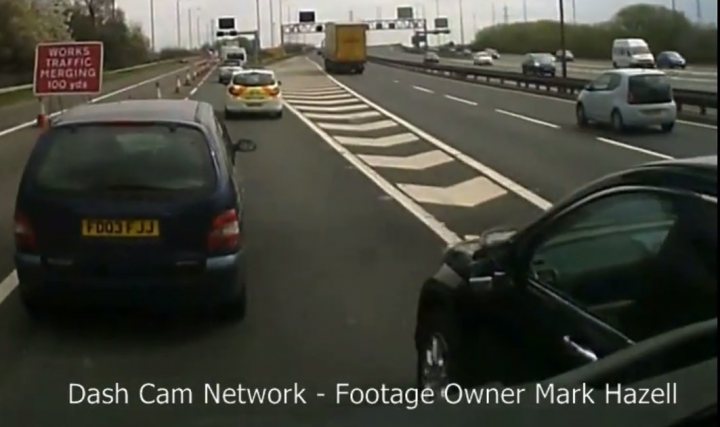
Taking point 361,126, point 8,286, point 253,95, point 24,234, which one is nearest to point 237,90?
point 253,95

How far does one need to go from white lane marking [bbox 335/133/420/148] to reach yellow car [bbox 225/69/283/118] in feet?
26.1

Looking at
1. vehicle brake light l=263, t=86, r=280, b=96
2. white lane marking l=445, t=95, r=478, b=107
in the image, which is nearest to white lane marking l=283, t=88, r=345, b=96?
white lane marking l=445, t=95, r=478, b=107

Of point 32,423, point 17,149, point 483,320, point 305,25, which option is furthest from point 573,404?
point 305,25

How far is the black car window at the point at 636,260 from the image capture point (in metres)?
3.88

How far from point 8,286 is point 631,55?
19.8m

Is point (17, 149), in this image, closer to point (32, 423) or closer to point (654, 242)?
point (32, 423)

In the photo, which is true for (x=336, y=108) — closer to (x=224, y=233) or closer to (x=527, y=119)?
(x=527, y=119)

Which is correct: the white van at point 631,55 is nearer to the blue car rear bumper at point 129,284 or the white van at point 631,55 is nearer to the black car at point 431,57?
the blue car rear bumper at point 129,284

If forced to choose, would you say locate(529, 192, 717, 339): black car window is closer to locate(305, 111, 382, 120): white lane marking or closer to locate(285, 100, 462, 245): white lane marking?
locate(285, 100, 462, 245): white lane marking

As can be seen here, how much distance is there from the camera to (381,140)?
2488 cm

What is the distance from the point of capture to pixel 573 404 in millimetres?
3246

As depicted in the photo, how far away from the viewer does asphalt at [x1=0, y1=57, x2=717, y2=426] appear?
21.3 feet

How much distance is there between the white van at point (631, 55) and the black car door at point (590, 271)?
17.6 metres

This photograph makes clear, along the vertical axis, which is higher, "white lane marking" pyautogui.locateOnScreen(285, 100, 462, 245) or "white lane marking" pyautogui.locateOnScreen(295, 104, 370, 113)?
"white lane marking" pyautogui.locateOnScreen(295, 104, 370, 113)
